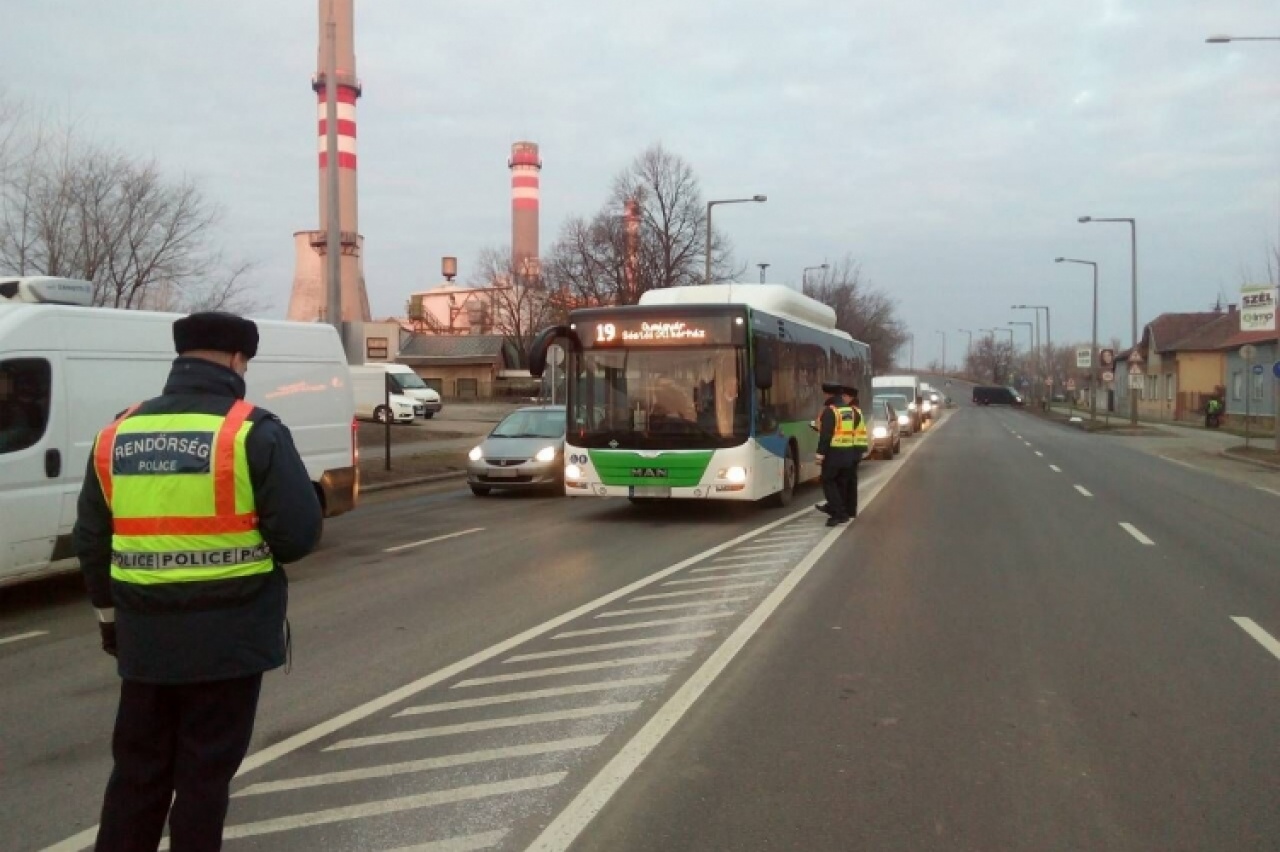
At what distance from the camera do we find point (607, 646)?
23.2 feet

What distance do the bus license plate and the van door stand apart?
7006 mm

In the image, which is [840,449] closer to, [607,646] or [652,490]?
[652,490]

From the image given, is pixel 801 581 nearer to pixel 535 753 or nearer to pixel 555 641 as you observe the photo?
pixel 555 641

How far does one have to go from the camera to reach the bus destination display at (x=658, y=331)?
46.1 feet

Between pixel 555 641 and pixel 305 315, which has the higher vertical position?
pixel 305 315

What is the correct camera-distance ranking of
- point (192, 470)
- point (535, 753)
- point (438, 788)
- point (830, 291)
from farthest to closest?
1. point (830, 291)
2. point (535, 753)
3. point (438, 788)
4. point (192, 470)

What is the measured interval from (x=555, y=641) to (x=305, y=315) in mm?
71099

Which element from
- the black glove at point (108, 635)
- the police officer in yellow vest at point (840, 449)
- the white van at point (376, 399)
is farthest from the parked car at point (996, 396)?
the black glove at point (108, 635)

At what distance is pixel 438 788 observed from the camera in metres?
4.51

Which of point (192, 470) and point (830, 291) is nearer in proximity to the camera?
point (192, 470)

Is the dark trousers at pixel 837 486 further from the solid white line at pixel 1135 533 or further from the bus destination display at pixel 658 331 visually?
the solid white line at pixel 1135 533

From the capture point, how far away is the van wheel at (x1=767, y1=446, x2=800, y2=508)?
52.4 ft

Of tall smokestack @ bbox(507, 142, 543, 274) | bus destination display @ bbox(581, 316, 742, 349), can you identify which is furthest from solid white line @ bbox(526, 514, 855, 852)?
tall smokestack @ bbox(507, 142, 543, 274)

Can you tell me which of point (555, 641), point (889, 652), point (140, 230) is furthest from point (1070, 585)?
point (140, 230)
